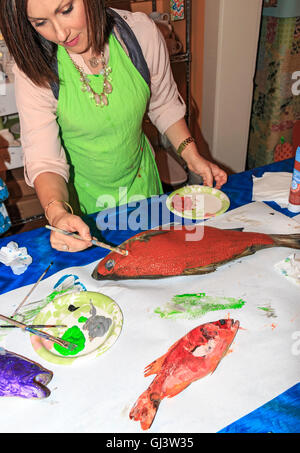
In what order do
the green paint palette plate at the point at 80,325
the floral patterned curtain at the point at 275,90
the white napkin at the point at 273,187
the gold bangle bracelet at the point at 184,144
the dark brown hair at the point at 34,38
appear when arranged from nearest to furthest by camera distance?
the green paint palette plate at the point at 80,325
the dark brown hair at the point at 34,38
the white napkin at the point at 273,187
the gold bangle bracelet at the point at 184,144
the floral patterned curtain at the point at 275,90

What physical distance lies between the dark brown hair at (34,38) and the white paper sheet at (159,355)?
23.5 inches

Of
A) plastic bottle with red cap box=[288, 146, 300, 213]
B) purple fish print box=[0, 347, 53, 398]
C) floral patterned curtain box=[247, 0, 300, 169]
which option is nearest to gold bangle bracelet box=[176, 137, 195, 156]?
plastic bottle with red cap box=[288, 146, 300, 213]

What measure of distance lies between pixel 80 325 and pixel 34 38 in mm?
750

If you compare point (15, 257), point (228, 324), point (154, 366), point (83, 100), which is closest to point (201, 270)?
point (228, 324)

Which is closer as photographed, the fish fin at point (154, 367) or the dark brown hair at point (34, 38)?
the fish fin at point (154, 367)

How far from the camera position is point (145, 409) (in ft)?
2.11

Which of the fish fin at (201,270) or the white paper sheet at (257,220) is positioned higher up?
the white paper sheet at (257,220)

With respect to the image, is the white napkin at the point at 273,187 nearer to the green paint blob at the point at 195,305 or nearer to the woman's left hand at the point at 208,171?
the woman's left hand at the point at 208,171

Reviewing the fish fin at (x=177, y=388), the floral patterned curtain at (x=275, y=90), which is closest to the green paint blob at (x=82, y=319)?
the fish fin at (x=177, y=388)

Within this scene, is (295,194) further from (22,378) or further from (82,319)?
(22,378)

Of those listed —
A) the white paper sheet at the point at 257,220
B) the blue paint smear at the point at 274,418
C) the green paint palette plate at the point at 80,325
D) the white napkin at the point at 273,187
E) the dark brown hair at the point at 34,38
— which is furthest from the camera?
the white napkin at the point at 273,187

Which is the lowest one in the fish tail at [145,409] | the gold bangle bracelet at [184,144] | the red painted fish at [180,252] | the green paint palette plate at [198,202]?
the fish tail at [145,409]

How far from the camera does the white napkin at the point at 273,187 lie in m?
1.13

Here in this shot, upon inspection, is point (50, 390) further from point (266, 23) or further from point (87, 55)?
point (266, 23)
